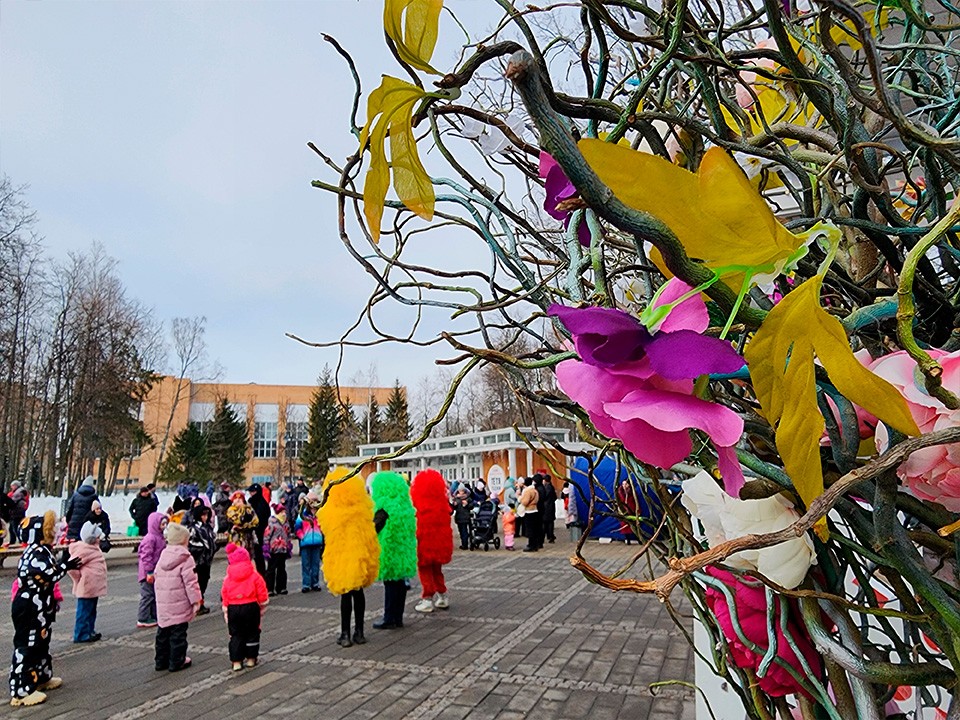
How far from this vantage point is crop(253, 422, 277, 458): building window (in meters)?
60.7

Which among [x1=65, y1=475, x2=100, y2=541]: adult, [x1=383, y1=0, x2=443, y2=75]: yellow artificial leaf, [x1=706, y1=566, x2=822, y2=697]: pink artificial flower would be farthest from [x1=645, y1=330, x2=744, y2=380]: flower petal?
[x1=65, y1=475, x2=100, y2=541]: adult

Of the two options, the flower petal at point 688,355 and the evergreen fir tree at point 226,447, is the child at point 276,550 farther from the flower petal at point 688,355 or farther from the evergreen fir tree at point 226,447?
the evergreen fir tree at point 226,447

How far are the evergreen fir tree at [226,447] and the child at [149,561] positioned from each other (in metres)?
36.9

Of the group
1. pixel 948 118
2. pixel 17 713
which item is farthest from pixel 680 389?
pixel 17 713

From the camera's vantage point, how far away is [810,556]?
718mm

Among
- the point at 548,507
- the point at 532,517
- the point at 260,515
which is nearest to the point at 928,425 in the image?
the point at 260,515

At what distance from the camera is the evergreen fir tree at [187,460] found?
4173 centimetres

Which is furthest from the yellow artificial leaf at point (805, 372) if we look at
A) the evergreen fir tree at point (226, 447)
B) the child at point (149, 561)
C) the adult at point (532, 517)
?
the evergreen fir tree at point (226, 447)

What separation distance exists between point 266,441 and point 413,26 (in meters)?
64.2

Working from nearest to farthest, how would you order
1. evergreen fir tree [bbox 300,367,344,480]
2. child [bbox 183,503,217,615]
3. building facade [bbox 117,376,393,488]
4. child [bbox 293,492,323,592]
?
child [bbox 183,503,217,615] < child [bbox 293,492,323,592] < evergreen fir tree [bbox 300,367,344,480] < building facade [bbox 117,376,393,488]

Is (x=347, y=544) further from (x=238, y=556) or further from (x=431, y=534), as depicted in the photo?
(x=431, y=534)

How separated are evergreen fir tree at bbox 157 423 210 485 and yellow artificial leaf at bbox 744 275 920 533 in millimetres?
44811

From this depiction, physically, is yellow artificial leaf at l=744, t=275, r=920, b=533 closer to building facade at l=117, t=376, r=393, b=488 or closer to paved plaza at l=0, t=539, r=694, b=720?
paved plaza at l=0, t=539, r=694, b=720

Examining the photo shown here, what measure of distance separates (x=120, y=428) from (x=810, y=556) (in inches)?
1294
